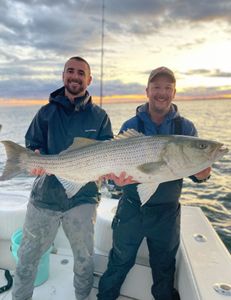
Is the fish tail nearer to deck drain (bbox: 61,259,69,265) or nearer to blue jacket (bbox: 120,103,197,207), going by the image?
blue jacket (bbox: 120,103,197,207)

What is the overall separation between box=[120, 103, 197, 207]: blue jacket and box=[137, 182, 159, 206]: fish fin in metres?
0.31

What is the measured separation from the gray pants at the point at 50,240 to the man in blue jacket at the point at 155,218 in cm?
27

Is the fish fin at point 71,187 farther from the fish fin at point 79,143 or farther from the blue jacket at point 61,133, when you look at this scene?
the fish fin at point 79,143

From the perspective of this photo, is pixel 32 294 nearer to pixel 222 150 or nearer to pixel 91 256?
pixel 91 256

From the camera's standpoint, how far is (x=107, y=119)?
13.3 feet

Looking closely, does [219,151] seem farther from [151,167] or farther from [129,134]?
[129,134]

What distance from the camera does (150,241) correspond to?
12.2 feet

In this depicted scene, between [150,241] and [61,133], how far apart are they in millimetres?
1633

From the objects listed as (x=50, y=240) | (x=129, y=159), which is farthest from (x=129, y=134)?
(x=50, y=240)

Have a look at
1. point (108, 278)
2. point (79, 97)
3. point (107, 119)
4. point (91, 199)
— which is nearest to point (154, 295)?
point (108, 278)

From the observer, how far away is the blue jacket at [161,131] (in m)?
3.58

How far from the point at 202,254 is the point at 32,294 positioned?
A: 2.15 m

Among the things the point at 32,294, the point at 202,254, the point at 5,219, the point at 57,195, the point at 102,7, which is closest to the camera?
the point at 202,254

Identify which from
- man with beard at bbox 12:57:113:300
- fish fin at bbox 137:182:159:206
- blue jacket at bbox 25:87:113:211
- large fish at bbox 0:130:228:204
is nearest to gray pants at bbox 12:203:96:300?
man with beard at bbox 12:57:113:300
